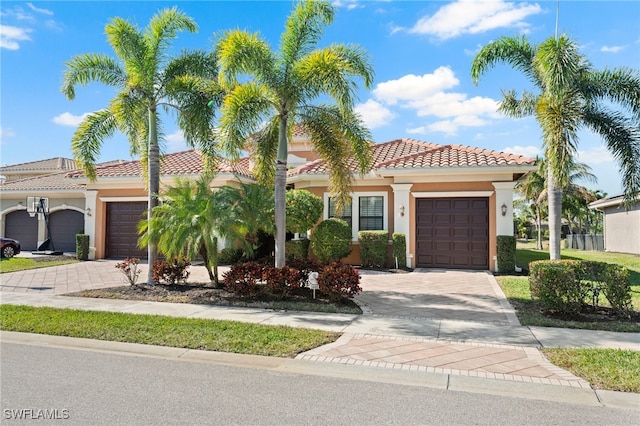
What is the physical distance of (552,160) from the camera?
9500 millimetres

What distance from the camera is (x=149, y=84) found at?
10719 mm

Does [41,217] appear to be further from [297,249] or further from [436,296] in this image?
[436,296]

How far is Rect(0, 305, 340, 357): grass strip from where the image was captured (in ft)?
19.6

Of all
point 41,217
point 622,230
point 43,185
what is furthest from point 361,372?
point 622,230

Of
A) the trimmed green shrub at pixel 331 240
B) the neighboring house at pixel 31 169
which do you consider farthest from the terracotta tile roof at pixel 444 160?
the neighboring house at pixel 31 169

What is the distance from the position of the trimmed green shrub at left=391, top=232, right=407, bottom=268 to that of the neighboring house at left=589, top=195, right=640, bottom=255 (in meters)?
14.9

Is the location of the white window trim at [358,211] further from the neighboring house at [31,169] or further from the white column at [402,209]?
the neighboring house at [31,169]

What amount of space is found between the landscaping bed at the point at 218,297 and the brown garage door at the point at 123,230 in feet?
27.1

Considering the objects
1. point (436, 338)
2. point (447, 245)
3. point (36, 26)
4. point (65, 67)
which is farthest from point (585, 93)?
point (36, 26)

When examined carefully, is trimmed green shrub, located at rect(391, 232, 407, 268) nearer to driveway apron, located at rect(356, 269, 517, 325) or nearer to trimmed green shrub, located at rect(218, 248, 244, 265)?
driveway apron, located at rect(356, 269, 517, 325)

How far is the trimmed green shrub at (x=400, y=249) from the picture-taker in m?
15.0

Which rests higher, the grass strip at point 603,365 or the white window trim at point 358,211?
the white window trim at point 358,211

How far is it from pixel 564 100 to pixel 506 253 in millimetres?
5939

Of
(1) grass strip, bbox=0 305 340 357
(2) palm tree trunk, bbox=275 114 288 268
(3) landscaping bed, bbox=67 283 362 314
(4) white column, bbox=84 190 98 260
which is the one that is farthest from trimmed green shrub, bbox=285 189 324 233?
(4) white column, bbox=84 190 98 260
